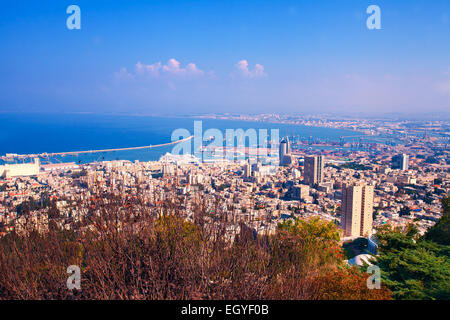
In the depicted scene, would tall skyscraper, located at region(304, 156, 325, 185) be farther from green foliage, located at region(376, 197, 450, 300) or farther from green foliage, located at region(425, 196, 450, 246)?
green foliage, located at region(376, 197, 450, 300)

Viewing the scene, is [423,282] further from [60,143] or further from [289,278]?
[60,143]

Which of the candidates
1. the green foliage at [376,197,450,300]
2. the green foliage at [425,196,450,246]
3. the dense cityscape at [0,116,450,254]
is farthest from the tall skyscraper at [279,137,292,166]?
the green foliage at [376,197,450,300]

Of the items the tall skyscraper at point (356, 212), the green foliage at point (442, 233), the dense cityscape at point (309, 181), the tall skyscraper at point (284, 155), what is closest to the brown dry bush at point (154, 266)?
the dense cityscape at point (309, 181)

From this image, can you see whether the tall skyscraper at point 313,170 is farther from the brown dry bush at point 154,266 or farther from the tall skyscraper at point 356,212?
the brown dry bush at point 154,266

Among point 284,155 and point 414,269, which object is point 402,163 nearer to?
point 284,155

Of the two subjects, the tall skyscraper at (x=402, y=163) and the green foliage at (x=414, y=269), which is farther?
the tall skyscraper at (x=402, y=163)

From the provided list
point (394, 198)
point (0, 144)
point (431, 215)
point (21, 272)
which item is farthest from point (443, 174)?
point (0, 144)
